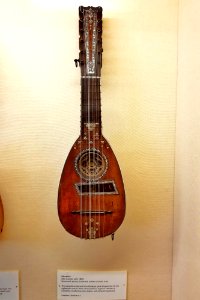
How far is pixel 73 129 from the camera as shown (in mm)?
1239

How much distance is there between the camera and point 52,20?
1.20 metres

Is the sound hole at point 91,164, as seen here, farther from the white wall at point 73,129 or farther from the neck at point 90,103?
the white wall at point 73,129

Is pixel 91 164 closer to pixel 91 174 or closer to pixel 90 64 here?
pixel 91 174

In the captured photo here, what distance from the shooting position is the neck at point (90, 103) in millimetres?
1068

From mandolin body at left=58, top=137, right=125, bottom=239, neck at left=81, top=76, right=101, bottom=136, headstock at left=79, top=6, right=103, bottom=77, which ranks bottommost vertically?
mandolin body at left=58, top=137, right=125, bottom=239

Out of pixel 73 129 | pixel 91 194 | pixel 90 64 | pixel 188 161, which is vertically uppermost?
pixel 90 64

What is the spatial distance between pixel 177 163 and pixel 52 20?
675 mm

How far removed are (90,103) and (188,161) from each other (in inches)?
15.0

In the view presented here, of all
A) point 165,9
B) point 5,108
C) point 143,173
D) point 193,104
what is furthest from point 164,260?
point 165,9

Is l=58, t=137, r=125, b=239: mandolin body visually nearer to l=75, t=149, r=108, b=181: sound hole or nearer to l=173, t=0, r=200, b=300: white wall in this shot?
l=75, t=149, r=108, b=181: sound hole

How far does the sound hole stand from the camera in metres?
1.08

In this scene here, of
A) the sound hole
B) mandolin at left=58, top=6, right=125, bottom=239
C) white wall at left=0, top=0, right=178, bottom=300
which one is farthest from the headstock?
the sound hole

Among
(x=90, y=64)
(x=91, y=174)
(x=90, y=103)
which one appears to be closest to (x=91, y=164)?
(x=91, y=174)

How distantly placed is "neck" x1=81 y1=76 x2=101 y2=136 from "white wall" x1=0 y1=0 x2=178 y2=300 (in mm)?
156
